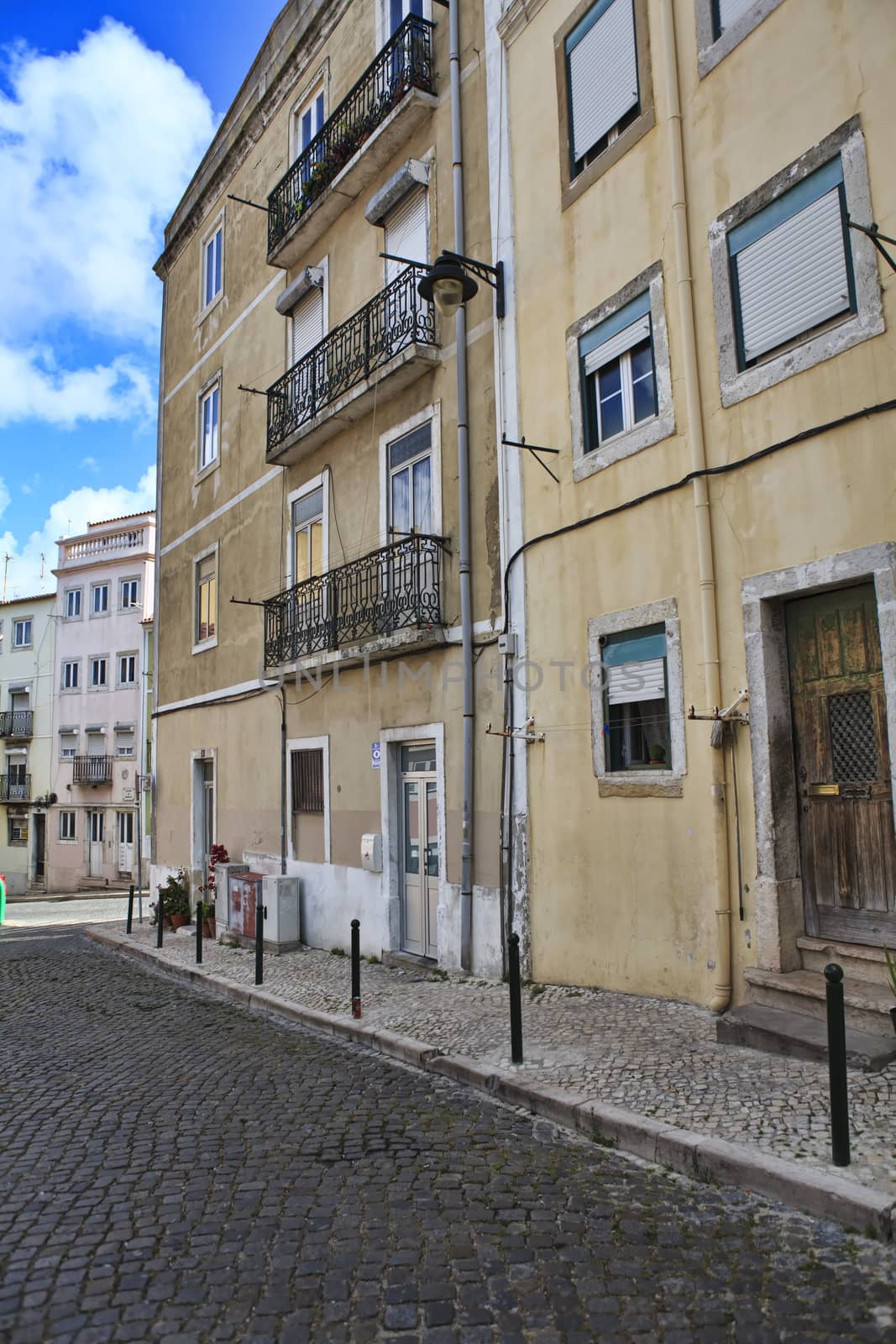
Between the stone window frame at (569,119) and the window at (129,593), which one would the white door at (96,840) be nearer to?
the window at (129,593)

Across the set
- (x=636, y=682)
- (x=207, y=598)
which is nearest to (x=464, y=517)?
(x=636, y=682)

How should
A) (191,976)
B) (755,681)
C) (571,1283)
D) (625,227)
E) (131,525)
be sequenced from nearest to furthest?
Result: 1. (571,1283)
2. (755,681)
3. (625,227)
4. (191,976)
5. (131,525)

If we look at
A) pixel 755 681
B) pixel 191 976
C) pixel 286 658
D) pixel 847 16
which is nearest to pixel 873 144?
pixel 847 16

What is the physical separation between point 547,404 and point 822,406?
3.36 meters

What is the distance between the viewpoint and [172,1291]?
11.9 feet

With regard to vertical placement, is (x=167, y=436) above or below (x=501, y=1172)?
above

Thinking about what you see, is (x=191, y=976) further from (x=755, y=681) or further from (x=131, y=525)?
(x=131, y=525)

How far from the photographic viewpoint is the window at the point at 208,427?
58.6 feet

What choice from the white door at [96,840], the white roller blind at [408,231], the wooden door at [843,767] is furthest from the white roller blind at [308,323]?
the white door at [96,840]

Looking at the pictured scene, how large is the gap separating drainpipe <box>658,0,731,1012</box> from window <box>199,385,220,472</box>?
11.6 metres

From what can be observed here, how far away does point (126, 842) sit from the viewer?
121 feet

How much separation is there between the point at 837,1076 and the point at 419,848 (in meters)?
7.17

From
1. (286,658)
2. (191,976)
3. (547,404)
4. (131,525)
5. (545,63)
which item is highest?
(131,525)

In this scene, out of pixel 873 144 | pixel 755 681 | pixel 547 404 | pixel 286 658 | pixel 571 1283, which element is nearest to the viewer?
pixel 571 1283
